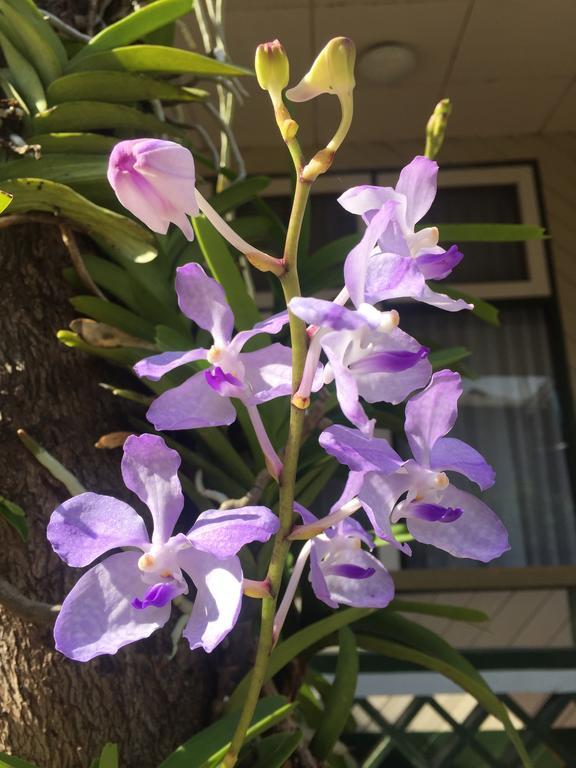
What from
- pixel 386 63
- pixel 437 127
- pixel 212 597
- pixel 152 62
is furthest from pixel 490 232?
pixel 386 63

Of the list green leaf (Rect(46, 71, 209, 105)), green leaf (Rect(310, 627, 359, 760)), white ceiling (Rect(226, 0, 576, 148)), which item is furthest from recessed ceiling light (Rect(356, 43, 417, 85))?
green leaf (Rect(310, 627, 359, 760))

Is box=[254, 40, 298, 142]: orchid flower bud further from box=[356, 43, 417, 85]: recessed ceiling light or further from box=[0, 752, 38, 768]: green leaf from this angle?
box=[356, 43, 417, 85]: recessed ceiling light

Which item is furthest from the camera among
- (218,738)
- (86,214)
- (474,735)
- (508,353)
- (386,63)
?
(508,353)

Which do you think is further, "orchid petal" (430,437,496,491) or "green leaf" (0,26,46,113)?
"green leaf" (0,26,46,113)

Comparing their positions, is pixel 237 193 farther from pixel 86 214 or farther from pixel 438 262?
pixel 438 262

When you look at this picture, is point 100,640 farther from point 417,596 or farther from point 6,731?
point 417,596

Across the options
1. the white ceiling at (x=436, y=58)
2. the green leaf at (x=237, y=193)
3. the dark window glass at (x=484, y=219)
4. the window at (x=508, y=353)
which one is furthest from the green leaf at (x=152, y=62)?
the dark window glass at (x=484, y=219)

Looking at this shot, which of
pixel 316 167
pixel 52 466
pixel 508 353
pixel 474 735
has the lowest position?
pixel 474 735

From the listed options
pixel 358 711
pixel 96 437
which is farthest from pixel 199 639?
pixel 358 711
